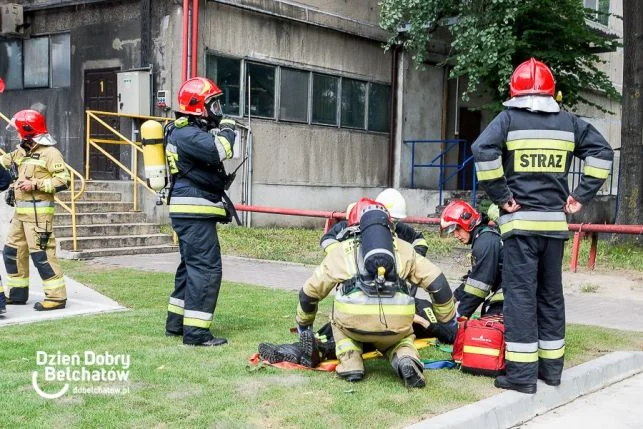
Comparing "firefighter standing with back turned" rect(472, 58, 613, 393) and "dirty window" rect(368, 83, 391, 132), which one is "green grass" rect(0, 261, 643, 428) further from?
"dirty window" rect(368, 83, 391, 132)

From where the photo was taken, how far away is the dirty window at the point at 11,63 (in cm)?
1766

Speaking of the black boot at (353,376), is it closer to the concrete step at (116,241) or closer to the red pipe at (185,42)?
the concrete step at (116,241)

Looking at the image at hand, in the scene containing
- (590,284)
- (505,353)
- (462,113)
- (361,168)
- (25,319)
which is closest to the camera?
(505,353)

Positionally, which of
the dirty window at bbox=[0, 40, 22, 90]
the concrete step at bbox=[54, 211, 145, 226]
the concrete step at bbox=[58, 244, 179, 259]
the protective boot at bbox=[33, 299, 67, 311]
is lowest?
the concrete step at bbox=[58, 244, 179, 259]

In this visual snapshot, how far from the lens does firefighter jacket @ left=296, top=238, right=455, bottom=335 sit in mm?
5062

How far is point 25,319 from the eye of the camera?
7.15 m

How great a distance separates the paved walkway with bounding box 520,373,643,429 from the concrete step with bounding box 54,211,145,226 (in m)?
9.43

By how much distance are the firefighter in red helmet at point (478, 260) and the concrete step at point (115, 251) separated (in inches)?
284

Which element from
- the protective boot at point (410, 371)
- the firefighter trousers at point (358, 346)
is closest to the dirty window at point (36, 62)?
the firefighter trousers at point (358, 346)

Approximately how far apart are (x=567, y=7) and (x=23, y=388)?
1596 cm

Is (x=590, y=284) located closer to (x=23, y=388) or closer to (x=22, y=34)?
(x=23, y=388)

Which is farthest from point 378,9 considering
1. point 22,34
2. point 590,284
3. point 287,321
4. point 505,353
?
point 505,353

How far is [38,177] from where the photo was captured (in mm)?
7629

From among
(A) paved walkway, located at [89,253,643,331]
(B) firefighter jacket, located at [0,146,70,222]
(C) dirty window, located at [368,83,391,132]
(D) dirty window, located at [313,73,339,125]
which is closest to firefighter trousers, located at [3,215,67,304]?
(B) firefighter jacket, located at [0,146,70,222]
